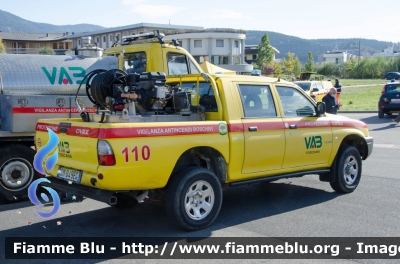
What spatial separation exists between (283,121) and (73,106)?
3.66 m

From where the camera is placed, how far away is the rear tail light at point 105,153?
17.6 feet

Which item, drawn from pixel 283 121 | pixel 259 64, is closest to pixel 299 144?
pixel 283 121

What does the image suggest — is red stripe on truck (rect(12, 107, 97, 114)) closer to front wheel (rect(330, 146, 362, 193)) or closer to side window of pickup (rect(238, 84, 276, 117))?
side window of pickup (rect(238, 84, 276, 117))

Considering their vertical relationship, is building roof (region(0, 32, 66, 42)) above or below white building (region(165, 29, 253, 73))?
above

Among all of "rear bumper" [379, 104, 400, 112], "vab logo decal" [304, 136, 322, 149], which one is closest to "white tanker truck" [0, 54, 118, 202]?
"vab logo decal" [304, 136, 322, 149]

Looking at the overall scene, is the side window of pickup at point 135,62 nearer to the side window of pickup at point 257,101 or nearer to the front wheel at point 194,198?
the side window of pickup at point 257,101

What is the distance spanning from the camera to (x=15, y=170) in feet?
25.8

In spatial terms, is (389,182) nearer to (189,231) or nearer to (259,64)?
(189,231)

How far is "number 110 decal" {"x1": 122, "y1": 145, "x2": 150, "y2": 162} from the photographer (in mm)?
5414

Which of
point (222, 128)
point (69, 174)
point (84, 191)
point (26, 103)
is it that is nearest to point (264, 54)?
point (26, 103)

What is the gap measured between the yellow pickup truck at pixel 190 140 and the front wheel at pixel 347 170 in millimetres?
24

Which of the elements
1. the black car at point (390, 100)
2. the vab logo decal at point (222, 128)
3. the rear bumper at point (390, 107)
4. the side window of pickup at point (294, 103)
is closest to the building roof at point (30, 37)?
the black car at point (390, 100)

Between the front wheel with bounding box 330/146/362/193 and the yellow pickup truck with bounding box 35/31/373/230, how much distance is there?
0.9 inches

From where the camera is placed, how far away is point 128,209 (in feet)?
23.8
